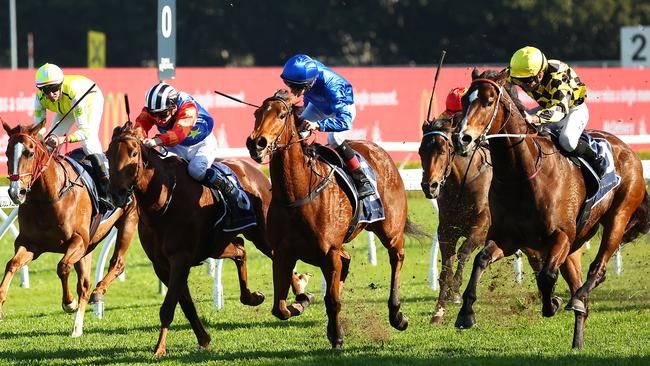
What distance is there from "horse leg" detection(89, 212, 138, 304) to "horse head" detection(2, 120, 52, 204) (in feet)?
3.33

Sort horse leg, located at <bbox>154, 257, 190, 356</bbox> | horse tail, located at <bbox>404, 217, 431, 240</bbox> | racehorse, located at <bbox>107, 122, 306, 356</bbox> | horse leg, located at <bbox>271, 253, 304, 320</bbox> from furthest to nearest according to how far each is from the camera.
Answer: horse tail, located at <bbox>404, 217, 431, 240</bbox> → horse leg, located at <bbox>154, 257, 190, 356</bbox> → horse leg, located at <bbox>271, 253, 304, 320</bbox> → racehorse, located at <bbox>107, 122, 306, 356</bbox>

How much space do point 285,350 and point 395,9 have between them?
28.5 m

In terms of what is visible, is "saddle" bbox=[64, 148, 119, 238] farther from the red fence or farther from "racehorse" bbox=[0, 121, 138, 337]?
the red fence

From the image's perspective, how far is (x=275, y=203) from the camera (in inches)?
267

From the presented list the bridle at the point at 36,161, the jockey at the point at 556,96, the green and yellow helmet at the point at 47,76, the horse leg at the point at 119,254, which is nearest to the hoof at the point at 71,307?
the horse leg at the point at 119,254

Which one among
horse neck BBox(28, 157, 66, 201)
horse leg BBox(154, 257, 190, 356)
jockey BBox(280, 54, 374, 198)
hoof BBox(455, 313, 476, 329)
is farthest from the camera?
horse neck BBox(28, 157, 66, 201)

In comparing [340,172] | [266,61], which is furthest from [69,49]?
[340,172]

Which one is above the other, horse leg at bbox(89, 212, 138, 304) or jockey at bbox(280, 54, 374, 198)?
jockey at bbox(280, 54, 374, 198)

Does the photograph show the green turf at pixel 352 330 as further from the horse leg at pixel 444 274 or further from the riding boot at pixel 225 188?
the riding boot at pixel 225 188

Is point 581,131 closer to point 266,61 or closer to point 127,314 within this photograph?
point 127,314

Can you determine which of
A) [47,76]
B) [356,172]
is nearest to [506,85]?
[356,172]

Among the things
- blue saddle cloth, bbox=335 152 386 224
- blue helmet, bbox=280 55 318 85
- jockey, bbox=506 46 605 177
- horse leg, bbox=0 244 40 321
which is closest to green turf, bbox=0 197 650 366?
horse leg, bbox=0 244 40 321

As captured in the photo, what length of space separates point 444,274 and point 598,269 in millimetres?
1495

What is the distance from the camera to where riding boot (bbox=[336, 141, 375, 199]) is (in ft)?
24.1
